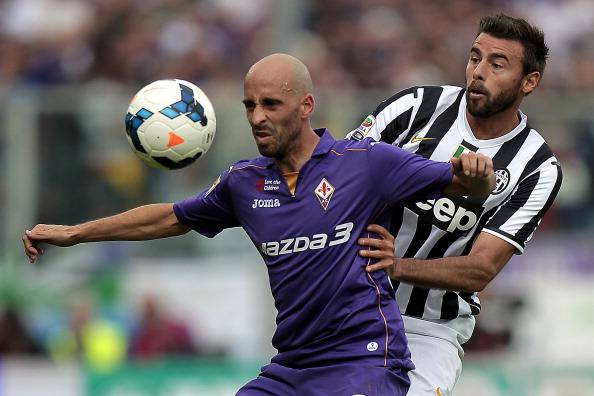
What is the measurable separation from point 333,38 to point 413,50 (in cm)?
103

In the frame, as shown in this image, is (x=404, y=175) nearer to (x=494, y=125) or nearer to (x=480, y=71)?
(x=480, y=71)

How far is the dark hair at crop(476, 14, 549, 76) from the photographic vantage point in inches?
255

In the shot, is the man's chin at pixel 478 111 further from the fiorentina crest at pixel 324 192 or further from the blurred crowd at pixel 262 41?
the blurred crowd at pixel 262 41

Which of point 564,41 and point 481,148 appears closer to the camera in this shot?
point 481,148

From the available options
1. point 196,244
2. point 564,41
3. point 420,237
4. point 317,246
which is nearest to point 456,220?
point 420,237

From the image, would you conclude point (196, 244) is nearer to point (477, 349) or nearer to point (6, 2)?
point (477, 349)

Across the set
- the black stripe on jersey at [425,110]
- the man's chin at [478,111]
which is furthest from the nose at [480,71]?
the black stripe on jersey at [425,110]

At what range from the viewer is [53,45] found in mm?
15352

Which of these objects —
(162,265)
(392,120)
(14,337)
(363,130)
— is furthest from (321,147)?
(14,337)

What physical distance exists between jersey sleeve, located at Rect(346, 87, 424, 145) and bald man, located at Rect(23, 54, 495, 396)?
1.86 feet

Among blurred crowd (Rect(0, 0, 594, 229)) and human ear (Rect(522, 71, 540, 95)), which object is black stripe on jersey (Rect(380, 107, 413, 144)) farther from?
blurred crowd (Rect(0, 0, 594, 229))

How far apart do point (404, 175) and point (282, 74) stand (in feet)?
2.38

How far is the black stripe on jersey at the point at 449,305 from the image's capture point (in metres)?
6.81

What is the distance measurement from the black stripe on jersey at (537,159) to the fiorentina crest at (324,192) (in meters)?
1.15
